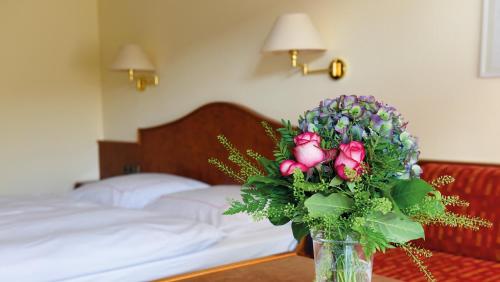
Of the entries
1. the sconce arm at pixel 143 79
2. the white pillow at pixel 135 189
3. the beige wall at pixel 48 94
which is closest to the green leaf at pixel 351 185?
the white pillow at pixel 135 189

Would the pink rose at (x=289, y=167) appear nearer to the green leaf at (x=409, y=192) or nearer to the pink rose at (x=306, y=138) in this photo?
the pink rose at (x=306, y=138)

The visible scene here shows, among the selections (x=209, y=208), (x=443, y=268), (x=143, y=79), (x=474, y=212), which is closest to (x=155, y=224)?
(x=209, y=208)

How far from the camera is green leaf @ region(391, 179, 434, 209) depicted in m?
0.84

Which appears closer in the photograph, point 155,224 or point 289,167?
point 289,167

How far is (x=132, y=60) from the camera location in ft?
10.1

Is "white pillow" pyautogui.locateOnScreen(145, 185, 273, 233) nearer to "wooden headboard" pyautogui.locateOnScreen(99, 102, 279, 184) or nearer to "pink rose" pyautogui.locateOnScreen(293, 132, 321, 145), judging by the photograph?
"wooden headboard" pyautogui.locateOnScreen(99, 102, 279, 184)

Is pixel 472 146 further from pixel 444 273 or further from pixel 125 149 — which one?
pixel 125 149

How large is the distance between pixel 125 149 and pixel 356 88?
1871 millimetres

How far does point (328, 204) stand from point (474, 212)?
1008 millimetres

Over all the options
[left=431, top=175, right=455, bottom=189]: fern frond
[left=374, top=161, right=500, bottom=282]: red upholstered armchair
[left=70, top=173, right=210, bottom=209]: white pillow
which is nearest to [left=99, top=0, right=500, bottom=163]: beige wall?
[left=374, top=161, right=500, bottom=282]: red upholstered armchair

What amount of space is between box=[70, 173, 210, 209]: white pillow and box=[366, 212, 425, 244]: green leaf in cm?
178

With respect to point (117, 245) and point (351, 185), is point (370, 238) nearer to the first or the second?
point (351, 185)

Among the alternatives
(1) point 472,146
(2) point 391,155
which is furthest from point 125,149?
(2) point 391,155

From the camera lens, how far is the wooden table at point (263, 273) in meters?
1.26
